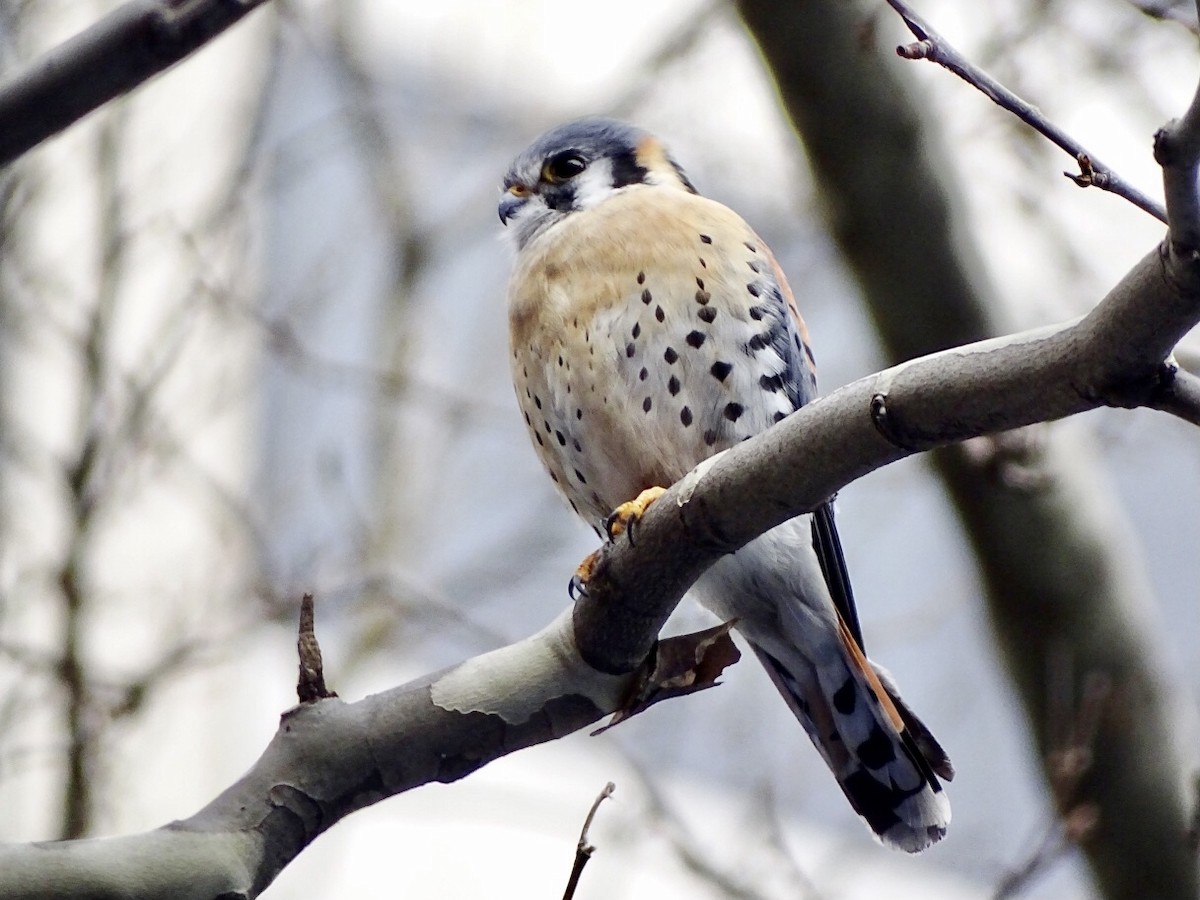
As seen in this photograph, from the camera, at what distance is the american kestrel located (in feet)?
8.52

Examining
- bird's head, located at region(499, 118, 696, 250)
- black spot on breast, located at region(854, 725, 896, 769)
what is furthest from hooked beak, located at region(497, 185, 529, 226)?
black spot on breast, located at region(854, 725, 896, 769)

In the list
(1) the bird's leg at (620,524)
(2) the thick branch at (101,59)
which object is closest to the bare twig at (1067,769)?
(1) the bird's leg at (620,524)

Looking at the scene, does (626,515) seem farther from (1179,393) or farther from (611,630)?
(1179,393)

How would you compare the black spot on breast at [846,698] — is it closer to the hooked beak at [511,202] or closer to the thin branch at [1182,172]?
the hooked beak at [511,202]

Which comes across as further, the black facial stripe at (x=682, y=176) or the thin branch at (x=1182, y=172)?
the black facial stripe at (x=682, y=176)

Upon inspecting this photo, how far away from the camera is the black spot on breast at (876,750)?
2.66 metres

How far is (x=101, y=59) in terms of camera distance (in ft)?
4.82

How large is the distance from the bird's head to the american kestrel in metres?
0.35

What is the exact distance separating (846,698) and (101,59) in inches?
72.4

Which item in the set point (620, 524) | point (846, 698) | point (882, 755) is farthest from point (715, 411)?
point (882, 755)

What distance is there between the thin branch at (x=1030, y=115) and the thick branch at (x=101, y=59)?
0.72 metres

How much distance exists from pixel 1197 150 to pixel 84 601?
3507mm

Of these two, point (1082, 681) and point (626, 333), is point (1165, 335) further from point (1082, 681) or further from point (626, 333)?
point (1082, 681)

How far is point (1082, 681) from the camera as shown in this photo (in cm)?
367
